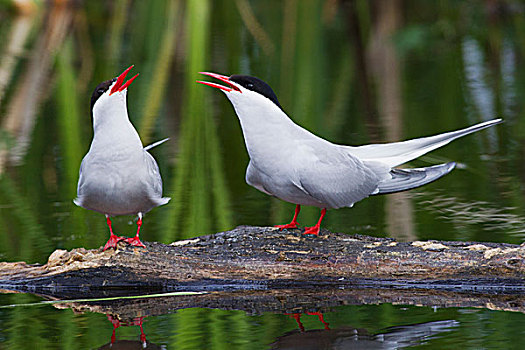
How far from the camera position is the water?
3520mm

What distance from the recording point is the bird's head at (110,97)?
4094 millimetres

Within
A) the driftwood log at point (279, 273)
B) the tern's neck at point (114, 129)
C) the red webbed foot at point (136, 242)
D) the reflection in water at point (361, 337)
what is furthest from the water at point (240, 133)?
the tern's neck at point (114, 129)

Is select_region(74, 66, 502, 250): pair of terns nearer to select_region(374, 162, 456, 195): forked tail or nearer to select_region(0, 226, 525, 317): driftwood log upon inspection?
select_region(374, 162, 456, 195): forked tail

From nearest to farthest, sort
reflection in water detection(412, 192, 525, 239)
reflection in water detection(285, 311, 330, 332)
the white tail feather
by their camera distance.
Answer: reflection in water detection(285, 311, 330, 332)
the white tail feather
reflection in water detection(412, 192, 525, 239)

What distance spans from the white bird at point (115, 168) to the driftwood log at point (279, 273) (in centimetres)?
16

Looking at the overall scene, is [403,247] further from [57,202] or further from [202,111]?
[202,111]

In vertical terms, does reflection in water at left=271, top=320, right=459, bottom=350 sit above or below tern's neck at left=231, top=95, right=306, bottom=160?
below

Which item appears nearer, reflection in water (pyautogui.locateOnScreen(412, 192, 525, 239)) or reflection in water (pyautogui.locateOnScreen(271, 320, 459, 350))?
reflection in water (pyautogui.locateOnScreen(271, 320, 459, 350))

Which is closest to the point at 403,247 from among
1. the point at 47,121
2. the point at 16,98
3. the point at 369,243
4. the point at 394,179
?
the point at 369,243

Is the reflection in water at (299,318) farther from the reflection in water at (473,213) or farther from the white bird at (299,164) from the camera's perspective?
the reflection in water at (473,213)

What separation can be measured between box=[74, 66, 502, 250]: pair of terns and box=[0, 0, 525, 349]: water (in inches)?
21.1

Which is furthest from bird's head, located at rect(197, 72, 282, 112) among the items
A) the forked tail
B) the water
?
the water

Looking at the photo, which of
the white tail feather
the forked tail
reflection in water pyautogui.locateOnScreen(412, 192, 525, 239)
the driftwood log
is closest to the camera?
the driftwood log

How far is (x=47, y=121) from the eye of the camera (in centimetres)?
877
